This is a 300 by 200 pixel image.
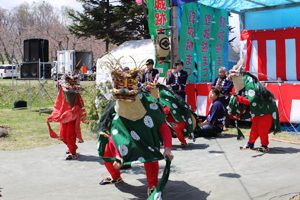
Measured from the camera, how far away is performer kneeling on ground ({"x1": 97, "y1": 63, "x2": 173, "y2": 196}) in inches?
120

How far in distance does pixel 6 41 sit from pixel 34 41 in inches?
1151

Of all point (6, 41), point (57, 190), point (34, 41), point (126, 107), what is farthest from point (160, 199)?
point (6, 41)

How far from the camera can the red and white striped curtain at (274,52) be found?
9.14 meters

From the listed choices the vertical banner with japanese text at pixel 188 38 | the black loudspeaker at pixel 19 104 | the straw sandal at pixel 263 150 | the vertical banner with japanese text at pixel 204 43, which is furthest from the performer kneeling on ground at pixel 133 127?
the black loudspeaker at pixel 19 104

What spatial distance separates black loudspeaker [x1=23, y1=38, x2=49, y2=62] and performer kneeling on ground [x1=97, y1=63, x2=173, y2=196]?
30.4 feet

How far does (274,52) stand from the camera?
372 inches

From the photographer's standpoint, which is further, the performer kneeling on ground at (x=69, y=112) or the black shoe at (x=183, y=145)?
the black shoe at (x=183, y=145)

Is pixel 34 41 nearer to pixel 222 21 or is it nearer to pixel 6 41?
pixel 222 21

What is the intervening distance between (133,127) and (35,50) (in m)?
9.76

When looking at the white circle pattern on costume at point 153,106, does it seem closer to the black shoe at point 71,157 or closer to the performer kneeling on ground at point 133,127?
the performer kneeling on ground at point 133,127

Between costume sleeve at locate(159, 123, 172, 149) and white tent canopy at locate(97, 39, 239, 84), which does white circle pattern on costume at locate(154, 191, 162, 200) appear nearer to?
costume sleeve at locate(159, 123, 172, 149)

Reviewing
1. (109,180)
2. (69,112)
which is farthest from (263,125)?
(69,112)

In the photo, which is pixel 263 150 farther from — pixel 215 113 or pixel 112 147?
pixel 112 147

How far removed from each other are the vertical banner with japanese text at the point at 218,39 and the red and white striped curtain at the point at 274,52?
1079 mm
